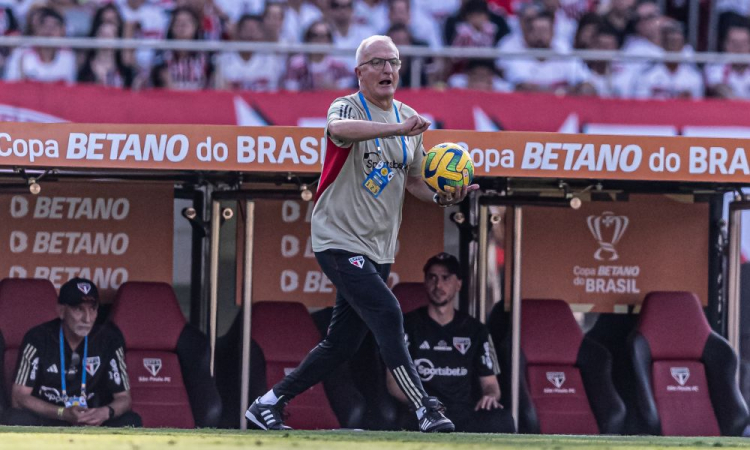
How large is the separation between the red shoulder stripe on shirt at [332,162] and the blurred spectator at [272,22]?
15.6 feet

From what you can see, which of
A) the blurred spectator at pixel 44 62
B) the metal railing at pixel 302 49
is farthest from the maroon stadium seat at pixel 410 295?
the blurred spectator at pixel 44 62

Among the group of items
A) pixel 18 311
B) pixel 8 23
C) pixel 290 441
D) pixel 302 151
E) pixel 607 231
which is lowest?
pixel 290 441

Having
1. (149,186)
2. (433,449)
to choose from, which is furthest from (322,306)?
(433,449)

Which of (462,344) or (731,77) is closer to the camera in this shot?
(462,344)

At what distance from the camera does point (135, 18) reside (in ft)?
36.7

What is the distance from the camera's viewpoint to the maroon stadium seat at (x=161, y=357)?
29.2 feet

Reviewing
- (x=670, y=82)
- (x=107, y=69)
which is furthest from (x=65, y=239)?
(x=670, y=82)

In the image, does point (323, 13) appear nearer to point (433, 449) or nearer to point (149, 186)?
point (149, 186)

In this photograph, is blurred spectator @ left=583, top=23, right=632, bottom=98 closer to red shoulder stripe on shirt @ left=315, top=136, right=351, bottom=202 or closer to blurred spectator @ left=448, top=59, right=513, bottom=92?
blurred spectator @ left=448, top=59, right=513, bottom=92

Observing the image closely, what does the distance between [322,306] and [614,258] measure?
231 cm

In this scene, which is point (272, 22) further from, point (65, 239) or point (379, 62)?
point (379, 62)

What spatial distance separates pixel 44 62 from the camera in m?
10.5

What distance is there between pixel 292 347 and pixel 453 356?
Answer: 48.1 inches

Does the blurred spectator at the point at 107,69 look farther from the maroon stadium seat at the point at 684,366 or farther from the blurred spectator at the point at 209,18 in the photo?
the maroon stadium seat at the point at 684,366
